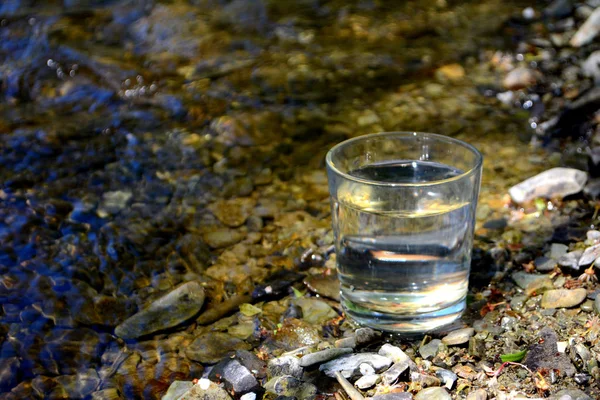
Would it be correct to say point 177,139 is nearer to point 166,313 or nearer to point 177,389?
point 166,313

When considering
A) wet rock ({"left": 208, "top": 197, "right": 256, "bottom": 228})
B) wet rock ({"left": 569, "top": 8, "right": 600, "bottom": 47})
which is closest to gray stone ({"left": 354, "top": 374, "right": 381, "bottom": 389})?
wet rock ({"left": 208, "top": 197, "right": 256, "bottom": 228})

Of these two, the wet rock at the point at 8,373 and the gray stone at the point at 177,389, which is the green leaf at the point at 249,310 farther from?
the wet rock at the point at 8,373

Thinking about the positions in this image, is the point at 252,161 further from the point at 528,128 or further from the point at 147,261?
the point at 528,128

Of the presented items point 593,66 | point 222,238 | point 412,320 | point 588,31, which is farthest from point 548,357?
point 588,31

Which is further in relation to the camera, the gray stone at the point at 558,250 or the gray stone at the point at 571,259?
the gray stone at the point at 558,250

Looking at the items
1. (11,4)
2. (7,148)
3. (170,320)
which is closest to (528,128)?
(170,320)

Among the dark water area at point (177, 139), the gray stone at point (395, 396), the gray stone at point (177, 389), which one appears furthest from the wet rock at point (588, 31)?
the gray stone at point (177, 389)
